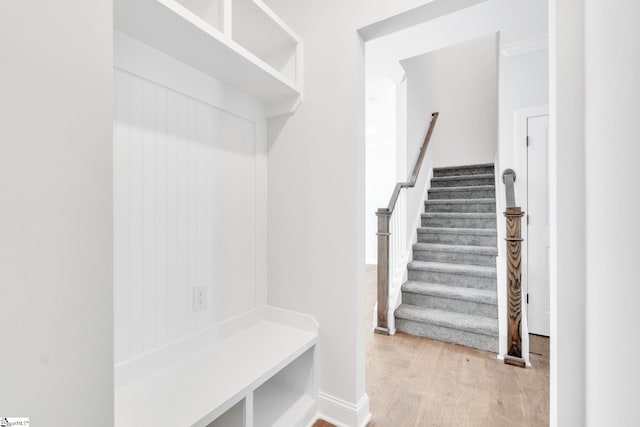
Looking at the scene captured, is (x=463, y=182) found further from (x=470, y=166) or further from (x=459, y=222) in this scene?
(x=459, y=222)

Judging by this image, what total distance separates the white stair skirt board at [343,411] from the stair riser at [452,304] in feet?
4.86

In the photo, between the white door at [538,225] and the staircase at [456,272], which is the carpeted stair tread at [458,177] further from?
the white door at [538,225]

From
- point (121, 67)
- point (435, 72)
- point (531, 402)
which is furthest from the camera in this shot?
point (435, 72)

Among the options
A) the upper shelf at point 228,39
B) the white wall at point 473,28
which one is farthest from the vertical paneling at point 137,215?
the white wall at point 473,28

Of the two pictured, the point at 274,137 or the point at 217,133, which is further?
the point at 274,137

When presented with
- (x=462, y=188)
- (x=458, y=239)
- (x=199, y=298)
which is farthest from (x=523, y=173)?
(x=199, y=298)

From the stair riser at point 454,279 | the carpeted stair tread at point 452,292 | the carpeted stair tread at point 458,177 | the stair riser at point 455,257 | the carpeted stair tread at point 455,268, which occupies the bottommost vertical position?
the carpeted stair tread at point 452,292

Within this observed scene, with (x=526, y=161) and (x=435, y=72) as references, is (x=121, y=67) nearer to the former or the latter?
(x=526, y=161)

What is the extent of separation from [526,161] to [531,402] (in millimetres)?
1916

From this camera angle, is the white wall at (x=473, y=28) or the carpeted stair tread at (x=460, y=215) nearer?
the white wall at (x=473, y=28)

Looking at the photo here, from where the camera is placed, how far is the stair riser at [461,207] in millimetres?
3712

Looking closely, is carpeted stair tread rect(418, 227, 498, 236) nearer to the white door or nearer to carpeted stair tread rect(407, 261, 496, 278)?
carpeted stair tread rect(407, 261, 496, 278)

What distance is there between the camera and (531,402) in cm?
175

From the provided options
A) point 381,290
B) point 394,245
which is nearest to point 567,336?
point 381,290
